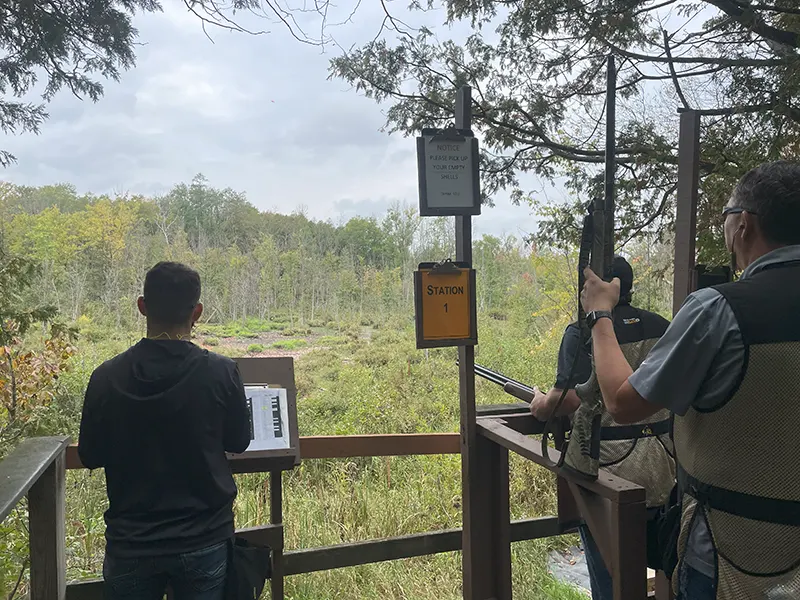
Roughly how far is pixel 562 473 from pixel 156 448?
99 centimetres

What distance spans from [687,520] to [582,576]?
2.48m

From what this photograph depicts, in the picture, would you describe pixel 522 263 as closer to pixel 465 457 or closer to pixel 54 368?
pixel 54 368

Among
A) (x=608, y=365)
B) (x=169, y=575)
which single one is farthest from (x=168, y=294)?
(x=608, y=365)

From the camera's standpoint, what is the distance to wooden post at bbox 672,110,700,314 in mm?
1529

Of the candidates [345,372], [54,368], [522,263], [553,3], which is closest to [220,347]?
[345,372]

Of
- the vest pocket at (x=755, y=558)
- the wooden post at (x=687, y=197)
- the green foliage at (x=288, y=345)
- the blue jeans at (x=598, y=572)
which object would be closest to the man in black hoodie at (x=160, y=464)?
the blue jeans at (x=598, y=572)

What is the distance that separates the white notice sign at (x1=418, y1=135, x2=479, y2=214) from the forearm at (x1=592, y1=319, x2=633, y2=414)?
0.85 m

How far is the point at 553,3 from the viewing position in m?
3.37

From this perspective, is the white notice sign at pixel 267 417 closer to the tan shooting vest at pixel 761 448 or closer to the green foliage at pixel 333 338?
the green foliage at pixel 333 338

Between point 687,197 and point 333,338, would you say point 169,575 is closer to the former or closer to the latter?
point 687,197

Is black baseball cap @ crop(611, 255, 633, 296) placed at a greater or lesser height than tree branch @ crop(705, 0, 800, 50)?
lesser

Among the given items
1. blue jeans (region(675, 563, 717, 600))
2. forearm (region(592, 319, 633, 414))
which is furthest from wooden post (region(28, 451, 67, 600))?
blue jeans (region(675, 563, 717, 600))

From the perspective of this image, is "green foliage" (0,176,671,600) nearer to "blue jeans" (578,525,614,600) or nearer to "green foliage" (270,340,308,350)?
"green foliage" (270,340,308,350)

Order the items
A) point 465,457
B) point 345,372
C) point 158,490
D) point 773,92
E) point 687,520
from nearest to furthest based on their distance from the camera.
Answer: point 687,520, point 158,490, point 465,457, point 773,92, point 345,372
